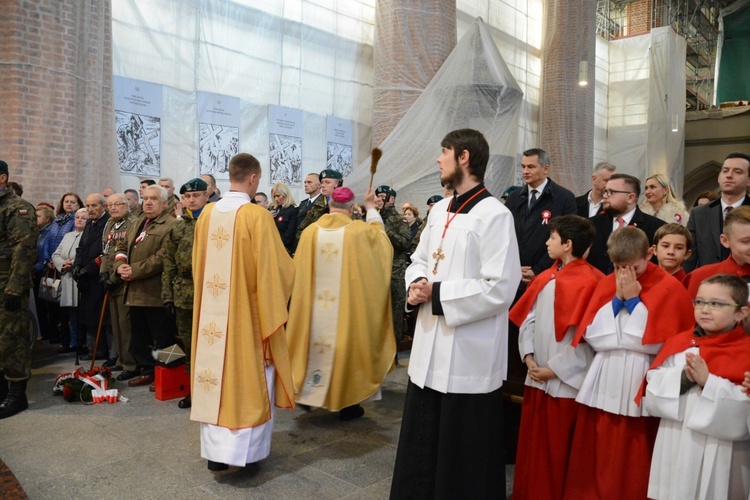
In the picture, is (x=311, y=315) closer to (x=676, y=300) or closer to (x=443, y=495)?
(x=443, y=495)

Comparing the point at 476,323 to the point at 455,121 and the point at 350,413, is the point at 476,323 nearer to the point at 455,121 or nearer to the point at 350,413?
the point at 350,413

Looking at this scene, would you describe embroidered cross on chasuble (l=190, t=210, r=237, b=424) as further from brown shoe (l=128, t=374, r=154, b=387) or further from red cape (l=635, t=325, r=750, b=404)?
red cape (l=635, t=325, r=750, b=404)

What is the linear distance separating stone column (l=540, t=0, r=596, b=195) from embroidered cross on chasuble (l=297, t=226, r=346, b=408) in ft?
34.8

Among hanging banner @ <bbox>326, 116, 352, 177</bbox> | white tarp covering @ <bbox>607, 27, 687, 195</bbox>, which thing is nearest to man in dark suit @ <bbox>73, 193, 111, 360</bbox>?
hanging banner @ <bbox>326, 116, 352, 177</bbox>

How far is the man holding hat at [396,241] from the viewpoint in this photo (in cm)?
592

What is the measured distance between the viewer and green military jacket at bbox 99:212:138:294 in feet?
19.5

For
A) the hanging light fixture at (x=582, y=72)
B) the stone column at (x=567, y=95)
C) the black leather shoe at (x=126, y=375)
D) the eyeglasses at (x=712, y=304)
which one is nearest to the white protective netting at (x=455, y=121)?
the black leather shoe at (x=126, y=375)

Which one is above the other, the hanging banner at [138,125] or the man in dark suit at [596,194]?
the hanging banner at [138,125]

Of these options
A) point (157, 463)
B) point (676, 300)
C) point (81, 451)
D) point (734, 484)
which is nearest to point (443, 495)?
point (734, 484)

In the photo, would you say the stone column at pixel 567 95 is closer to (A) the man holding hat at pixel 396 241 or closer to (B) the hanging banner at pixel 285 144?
(B) the hanging banner at pixel 285 144

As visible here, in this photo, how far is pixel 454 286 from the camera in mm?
2744

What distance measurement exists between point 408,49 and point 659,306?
27.4 ft

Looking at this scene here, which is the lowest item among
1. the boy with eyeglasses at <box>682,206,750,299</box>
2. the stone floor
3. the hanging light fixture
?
the stone floor

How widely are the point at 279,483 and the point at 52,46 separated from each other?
634cm
